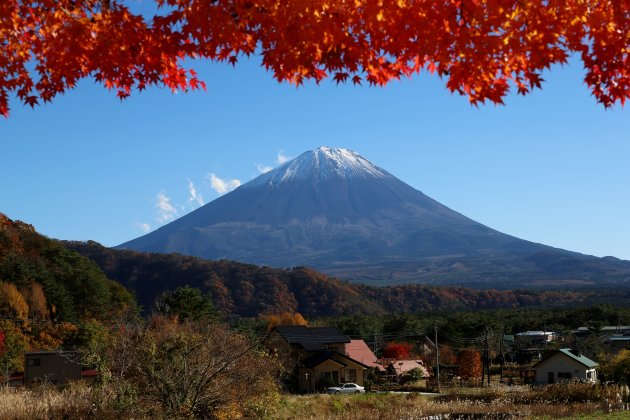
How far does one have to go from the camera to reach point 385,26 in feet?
16.9

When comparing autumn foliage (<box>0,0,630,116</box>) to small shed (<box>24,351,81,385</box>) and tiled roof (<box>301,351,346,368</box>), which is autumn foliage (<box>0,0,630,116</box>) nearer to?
small shed (<box>24,351,81,385</box>)

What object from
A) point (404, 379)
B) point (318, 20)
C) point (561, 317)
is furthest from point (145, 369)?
point (561, 317)

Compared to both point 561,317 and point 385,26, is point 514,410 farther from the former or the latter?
point 561,317

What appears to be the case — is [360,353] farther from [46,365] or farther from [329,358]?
[46,365]

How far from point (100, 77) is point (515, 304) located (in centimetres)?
11634

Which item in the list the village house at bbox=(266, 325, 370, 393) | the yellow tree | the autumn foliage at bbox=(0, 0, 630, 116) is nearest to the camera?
the autumn foliage at bbox=(0, 0, 630, 116)

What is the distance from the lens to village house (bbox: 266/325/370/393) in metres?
41.5

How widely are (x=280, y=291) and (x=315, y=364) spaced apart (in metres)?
55.3

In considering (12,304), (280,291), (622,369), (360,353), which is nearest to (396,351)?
(360,353)

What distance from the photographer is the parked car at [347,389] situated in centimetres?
3738

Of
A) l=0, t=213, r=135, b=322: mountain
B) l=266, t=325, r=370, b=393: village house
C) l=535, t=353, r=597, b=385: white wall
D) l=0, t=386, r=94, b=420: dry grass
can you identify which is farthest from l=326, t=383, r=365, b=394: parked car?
l=0, t=386, r=94, b=420: dry grass

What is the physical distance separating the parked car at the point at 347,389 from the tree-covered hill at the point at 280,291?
4698cm

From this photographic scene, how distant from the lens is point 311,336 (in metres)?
47.6

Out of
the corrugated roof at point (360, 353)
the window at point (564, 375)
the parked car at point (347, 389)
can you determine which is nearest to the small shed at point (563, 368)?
the window at point (564, 375)
